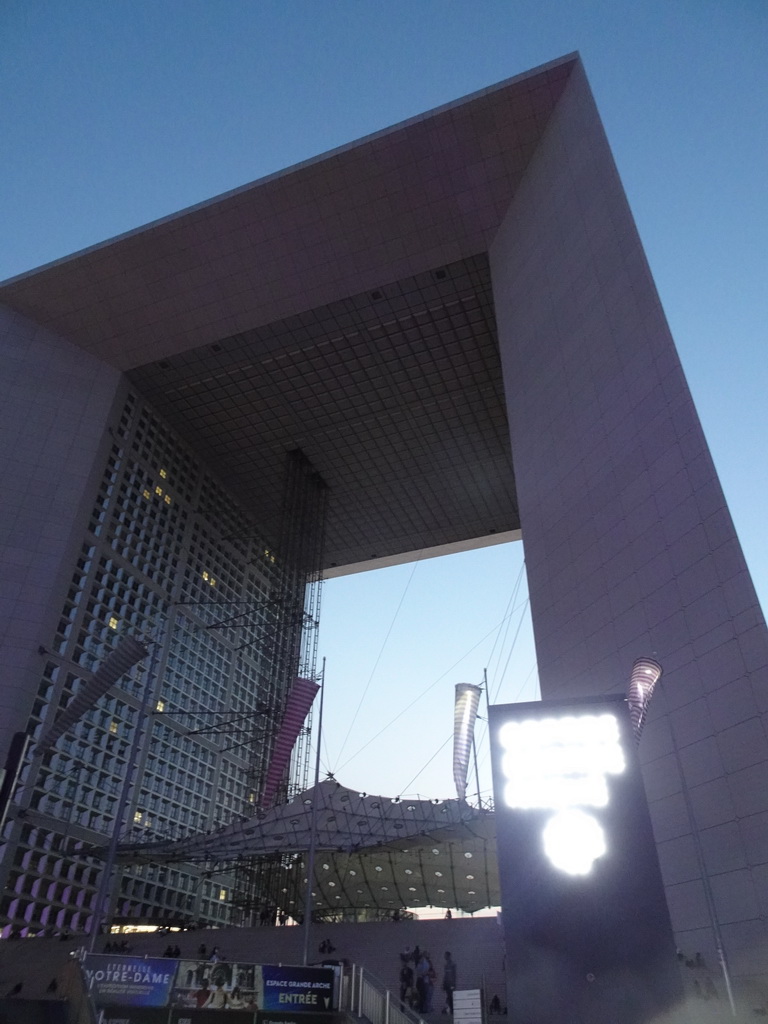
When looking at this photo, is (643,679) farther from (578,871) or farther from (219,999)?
(578,871)

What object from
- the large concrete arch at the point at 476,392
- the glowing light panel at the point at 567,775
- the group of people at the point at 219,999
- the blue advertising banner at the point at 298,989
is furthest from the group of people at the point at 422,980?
the glowing light panel at the point at 567,775

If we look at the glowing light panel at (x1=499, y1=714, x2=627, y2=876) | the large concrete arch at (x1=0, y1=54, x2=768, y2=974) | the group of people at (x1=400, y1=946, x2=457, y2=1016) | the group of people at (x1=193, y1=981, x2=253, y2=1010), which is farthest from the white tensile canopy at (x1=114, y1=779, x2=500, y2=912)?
the glowing light panel at (x1=499, y1=714, x2=627, y2=876)

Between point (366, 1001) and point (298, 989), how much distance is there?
140 cm

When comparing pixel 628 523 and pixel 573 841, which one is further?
pixel 628 523

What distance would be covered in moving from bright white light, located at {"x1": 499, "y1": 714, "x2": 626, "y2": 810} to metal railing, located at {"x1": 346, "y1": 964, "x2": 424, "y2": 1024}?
8.97 m

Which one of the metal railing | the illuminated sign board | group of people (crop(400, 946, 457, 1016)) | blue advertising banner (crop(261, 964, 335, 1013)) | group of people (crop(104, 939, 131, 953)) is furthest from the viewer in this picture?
group of people (crop(104, 939, 131, 953))

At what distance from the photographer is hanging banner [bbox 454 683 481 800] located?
2909 cm

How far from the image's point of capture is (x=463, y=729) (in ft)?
100

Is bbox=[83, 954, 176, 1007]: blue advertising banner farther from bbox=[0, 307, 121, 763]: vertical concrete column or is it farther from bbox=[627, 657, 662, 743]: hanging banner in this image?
bbox=[0, 307, 121, 763]: vertical concrete column

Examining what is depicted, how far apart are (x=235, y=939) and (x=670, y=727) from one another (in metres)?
17.1

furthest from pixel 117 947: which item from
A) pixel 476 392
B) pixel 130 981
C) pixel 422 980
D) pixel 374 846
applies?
pixel 476 392

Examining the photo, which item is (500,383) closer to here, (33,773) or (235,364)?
(235,364)

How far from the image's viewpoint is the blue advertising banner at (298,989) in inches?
537

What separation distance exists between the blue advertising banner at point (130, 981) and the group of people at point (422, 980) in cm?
856
